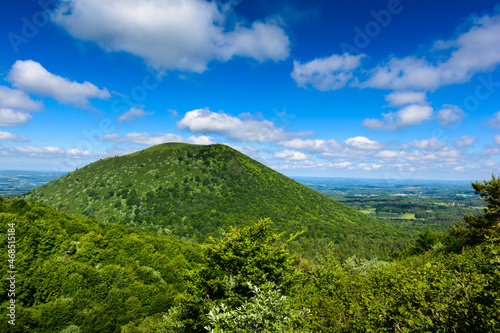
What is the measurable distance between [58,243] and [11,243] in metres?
6.34

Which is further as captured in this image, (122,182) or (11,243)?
(122,182)

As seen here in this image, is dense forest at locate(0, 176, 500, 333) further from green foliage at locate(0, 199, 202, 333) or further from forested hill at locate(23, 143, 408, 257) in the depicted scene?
forested hill at locate(23, 143, 408, 257)

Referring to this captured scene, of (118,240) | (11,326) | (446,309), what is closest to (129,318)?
(11,326)

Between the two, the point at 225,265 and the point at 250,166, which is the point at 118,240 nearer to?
the point at 225,265

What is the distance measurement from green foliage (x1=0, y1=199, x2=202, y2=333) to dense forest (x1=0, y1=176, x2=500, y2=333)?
0.08 m

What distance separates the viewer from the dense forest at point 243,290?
7371 mm

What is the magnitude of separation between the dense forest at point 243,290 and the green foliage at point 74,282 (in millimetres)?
82

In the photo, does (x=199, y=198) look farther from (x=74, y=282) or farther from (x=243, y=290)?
(x=243, y=290)

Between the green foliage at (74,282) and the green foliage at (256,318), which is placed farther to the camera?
the green foliage at (74,282)

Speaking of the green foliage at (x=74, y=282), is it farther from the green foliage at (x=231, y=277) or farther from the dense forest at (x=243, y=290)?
the green foliage at (x=231, y=277)

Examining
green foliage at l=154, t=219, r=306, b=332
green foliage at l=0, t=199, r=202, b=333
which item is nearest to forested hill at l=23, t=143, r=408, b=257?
green foliage at l=0, t=199, r=202, b=333

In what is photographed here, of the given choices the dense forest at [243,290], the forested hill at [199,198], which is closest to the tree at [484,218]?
the dense forest at [243,290]

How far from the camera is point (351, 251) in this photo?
90.4 m

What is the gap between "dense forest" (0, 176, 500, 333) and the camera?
7371 mm
